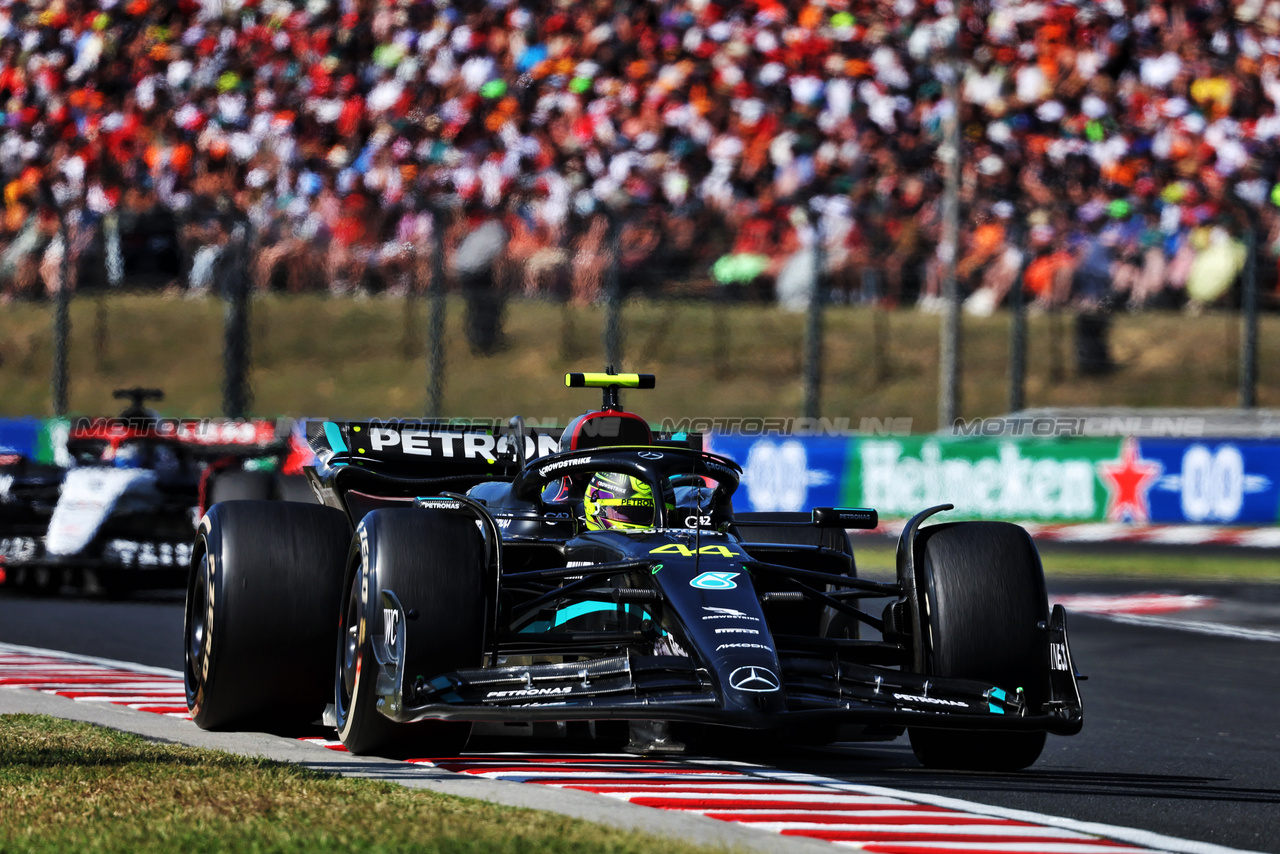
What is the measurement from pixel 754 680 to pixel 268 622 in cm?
198

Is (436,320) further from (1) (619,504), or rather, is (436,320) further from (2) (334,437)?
(1) (619,504)

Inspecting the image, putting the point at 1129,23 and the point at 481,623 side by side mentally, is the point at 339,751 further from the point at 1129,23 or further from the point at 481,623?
the point at 1129,23

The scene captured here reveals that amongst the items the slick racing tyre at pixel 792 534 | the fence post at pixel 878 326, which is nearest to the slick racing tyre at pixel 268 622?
the slick racing tyre at pixel 792 534

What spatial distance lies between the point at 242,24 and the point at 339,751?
81.0 feet

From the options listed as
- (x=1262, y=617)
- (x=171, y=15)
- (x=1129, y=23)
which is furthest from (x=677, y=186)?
(x=1262, y=617)

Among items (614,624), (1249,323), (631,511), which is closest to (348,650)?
(614,624)

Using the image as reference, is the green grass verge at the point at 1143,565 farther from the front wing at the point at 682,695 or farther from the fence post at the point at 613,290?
the front wing at the point at 682,695

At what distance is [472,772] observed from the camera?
225 inches

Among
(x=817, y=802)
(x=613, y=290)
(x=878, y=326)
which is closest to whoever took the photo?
(x=817, y=802)

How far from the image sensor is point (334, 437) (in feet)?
28.1

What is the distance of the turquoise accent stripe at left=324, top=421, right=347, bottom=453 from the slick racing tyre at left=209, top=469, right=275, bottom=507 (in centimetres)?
307

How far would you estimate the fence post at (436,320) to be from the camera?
773 inches

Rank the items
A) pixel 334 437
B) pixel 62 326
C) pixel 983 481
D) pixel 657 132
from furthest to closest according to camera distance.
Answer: pixel 657 132
pixel 62 326
pixel 983 481
pixel 334 437

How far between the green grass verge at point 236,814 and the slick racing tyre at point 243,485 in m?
5.85
